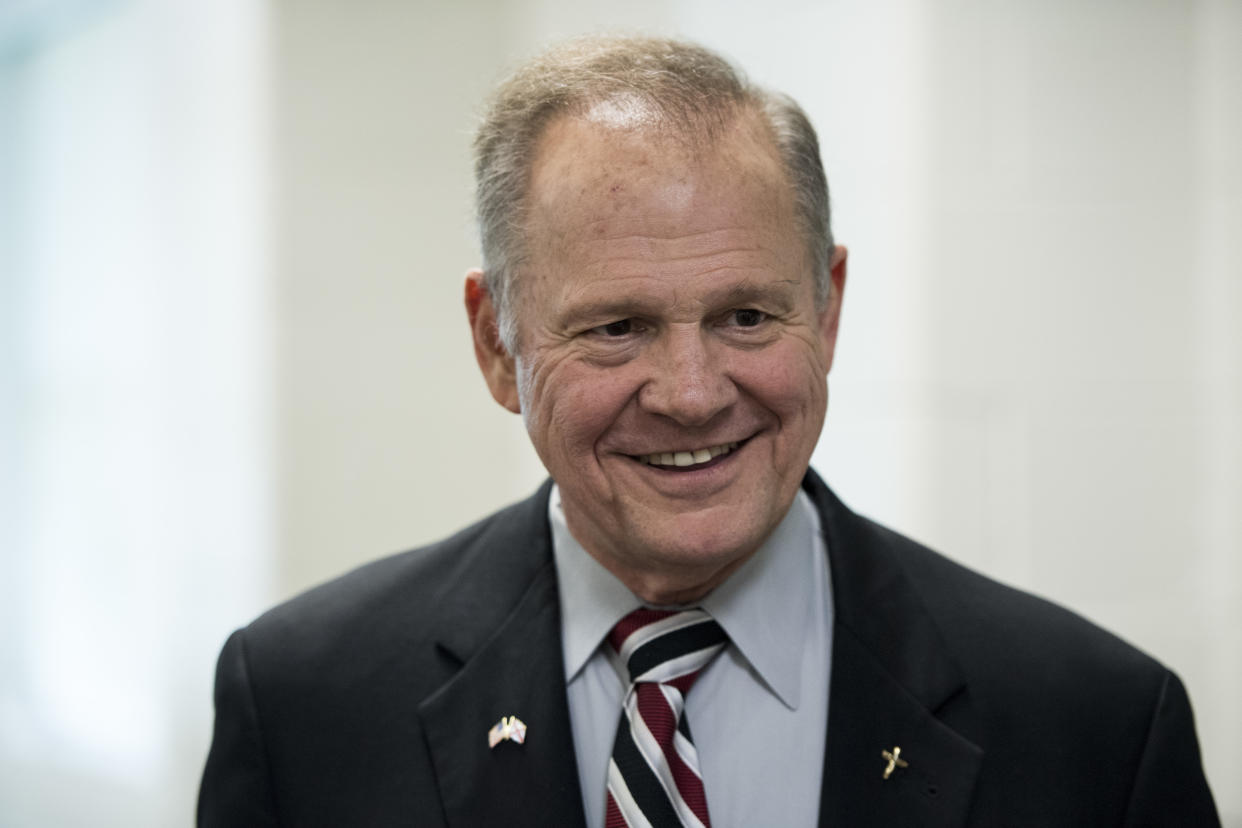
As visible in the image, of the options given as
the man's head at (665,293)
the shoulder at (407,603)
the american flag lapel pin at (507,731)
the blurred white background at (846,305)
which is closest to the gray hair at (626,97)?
the man's head at (665,293)

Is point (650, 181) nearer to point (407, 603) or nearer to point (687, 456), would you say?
point (687, 456)

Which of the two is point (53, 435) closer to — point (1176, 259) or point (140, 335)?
point (140, 335)

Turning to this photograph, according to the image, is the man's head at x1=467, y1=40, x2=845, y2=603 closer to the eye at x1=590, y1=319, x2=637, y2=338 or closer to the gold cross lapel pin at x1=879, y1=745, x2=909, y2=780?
the eye at x1=590, y1=319, x2=637, y2=338

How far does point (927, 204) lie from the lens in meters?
2.66

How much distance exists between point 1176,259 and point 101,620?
307 cm

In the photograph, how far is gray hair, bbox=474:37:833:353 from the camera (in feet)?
4.35

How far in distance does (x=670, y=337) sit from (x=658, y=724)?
0.43 meters

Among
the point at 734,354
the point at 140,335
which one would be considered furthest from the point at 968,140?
the point at 140,335

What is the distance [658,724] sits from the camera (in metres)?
1.35

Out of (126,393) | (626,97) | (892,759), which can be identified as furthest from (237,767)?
(126,393)

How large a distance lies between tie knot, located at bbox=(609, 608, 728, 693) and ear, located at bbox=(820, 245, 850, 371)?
34 cm

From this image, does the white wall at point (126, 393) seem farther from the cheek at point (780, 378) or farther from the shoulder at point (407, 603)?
the cheek at point (780, 378)

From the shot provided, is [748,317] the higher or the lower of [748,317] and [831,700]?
the higher

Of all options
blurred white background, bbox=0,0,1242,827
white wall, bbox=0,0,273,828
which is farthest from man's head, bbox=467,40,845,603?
white wall, bbox=0,0,273,828
